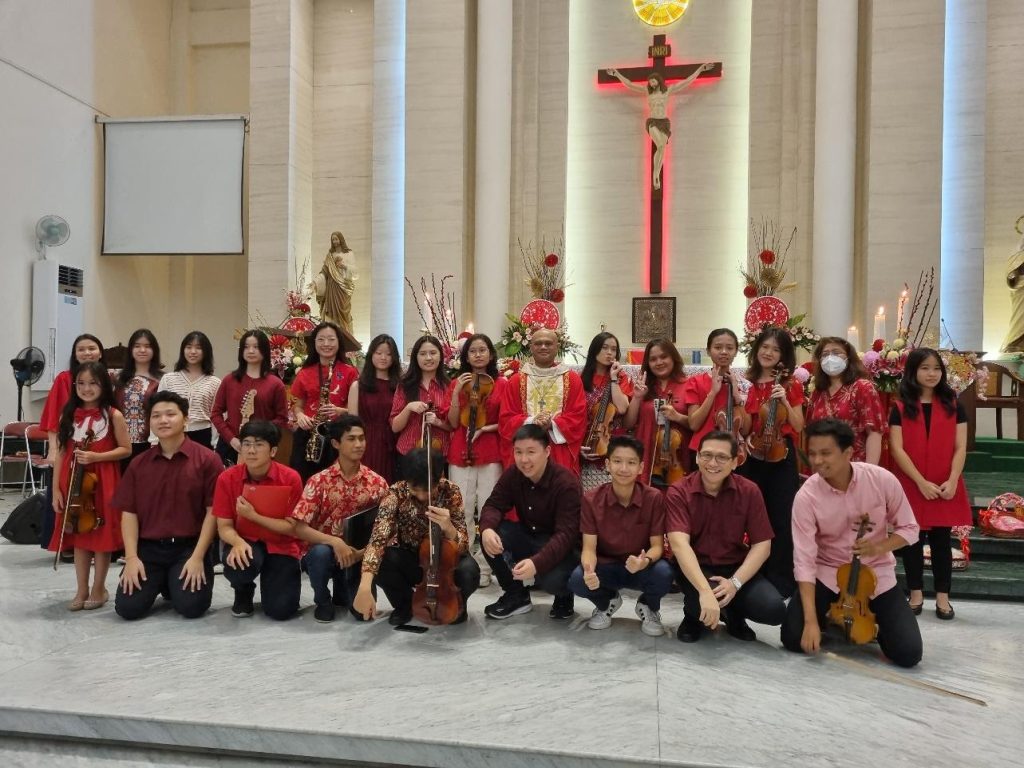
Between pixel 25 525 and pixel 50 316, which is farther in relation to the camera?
pixel 50 316

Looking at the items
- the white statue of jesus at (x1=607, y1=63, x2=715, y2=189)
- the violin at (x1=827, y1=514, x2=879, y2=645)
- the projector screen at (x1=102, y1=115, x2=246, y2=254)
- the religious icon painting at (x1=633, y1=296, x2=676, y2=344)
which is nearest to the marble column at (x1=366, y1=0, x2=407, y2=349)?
the projector screen at (x1=102, y1=115, x2=246, y2=254)

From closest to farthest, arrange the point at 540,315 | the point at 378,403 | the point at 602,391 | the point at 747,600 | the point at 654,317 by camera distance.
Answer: the point at 747,600 → the point at 602,391 → the point at 378,403 → the point at 540,315 → the point at 654,317

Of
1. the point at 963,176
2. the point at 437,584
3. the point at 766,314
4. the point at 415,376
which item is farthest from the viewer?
the point at 963,176

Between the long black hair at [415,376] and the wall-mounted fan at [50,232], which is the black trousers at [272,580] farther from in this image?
the wall-mounted fan at [50,232]

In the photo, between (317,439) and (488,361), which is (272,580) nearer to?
(317,439)

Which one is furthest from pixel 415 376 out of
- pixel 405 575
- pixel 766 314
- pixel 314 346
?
pixel 766 314

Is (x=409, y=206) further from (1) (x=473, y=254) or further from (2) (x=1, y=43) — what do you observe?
(2) (x=1, y=43)

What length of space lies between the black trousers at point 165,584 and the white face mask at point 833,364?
3.53m

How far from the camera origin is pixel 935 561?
401 cm

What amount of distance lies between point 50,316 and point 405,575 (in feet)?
26.8

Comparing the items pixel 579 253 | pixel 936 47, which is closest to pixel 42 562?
pixel 579 253

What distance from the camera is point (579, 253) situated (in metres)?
9.74

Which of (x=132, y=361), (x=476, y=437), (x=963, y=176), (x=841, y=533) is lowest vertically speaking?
(x=841, y=533)

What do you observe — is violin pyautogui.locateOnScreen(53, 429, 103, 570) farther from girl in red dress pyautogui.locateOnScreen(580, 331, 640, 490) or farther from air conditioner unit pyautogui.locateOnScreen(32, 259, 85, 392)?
air conditioner unit pyautogui.locateOnScreen(32, 259, 85, 392)
